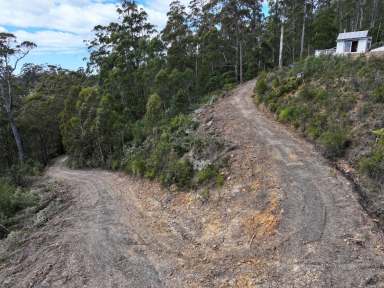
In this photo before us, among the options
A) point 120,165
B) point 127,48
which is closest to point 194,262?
point 120,165

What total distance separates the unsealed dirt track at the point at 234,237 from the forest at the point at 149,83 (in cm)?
312

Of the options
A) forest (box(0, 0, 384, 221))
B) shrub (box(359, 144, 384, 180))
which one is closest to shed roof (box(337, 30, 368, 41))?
forest (box(0, 0, 384, 221))

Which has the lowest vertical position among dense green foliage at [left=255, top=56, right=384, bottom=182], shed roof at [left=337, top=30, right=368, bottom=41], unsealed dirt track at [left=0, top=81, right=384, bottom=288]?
unsealed dirt track at [left=0, top=81, right=384, bottom=288]

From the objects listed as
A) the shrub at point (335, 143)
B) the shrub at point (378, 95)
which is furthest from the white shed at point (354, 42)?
the shrub at point (335, 143)

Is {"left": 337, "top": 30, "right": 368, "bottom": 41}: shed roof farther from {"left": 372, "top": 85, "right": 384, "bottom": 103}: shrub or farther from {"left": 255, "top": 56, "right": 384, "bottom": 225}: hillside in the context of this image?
{"left": 372, "top": 85, "right": 384, "bottom": 103}: shrub

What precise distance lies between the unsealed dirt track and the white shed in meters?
13.9

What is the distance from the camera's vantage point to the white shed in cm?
2058

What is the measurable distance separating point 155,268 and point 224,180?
13.9 feet

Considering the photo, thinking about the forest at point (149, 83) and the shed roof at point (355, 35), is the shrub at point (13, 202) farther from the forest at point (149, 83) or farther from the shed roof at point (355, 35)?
the shed roof at point (355, 35)

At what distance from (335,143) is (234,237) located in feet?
17.0

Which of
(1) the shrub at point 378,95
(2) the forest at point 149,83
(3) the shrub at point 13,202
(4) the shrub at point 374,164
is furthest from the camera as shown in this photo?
(2) the forest at point 149,83

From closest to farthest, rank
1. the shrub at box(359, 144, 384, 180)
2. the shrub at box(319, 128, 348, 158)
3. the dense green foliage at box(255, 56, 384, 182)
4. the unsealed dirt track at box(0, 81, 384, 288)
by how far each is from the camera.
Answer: the unsealed dirt track at box(0, 81, 384, 288) < the shrub at box(359, 144, 384, 180) < the dense green foliage at box(255, 56, 384, 182) < the shrub at box(319, 128, 348, 158)

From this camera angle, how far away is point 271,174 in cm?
936

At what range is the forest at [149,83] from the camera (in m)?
18.2
